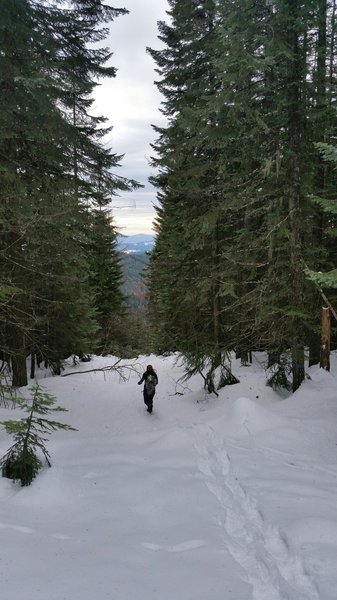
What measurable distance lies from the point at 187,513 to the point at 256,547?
1143 millimetres

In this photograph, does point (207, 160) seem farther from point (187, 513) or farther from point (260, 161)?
point (187, 513)

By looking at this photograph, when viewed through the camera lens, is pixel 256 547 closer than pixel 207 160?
Yes

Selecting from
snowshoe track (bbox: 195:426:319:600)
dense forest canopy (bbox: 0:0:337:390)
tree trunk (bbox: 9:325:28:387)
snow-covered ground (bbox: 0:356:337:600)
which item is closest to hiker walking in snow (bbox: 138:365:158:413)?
dense forest canopy (bbox: 0:0:337:390)

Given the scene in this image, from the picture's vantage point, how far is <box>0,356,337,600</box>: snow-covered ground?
3.83m

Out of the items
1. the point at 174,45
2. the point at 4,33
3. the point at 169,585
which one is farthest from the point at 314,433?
the point at 174,45

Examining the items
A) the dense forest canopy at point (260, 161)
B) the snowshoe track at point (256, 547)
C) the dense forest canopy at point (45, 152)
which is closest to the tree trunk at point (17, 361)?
the dense forest canopy at point (45, 152)

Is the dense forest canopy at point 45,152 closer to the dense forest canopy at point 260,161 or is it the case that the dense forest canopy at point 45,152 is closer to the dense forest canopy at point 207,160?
the dense forest canopy at point 207,160

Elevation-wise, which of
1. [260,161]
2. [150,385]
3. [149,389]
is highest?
[260,161]

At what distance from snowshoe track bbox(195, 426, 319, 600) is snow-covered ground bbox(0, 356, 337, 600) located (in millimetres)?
16

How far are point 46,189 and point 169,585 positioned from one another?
35.8 feet

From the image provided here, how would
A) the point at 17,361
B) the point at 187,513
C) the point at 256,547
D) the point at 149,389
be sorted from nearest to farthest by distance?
1. the point at 256,547
2. the point at 187,513
3. the point at 17,361
4. the point at 149,389

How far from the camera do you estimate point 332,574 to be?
160 inches

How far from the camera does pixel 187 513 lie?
18.1 ft

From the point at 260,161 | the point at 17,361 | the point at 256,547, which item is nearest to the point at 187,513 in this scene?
the point at 256,547
